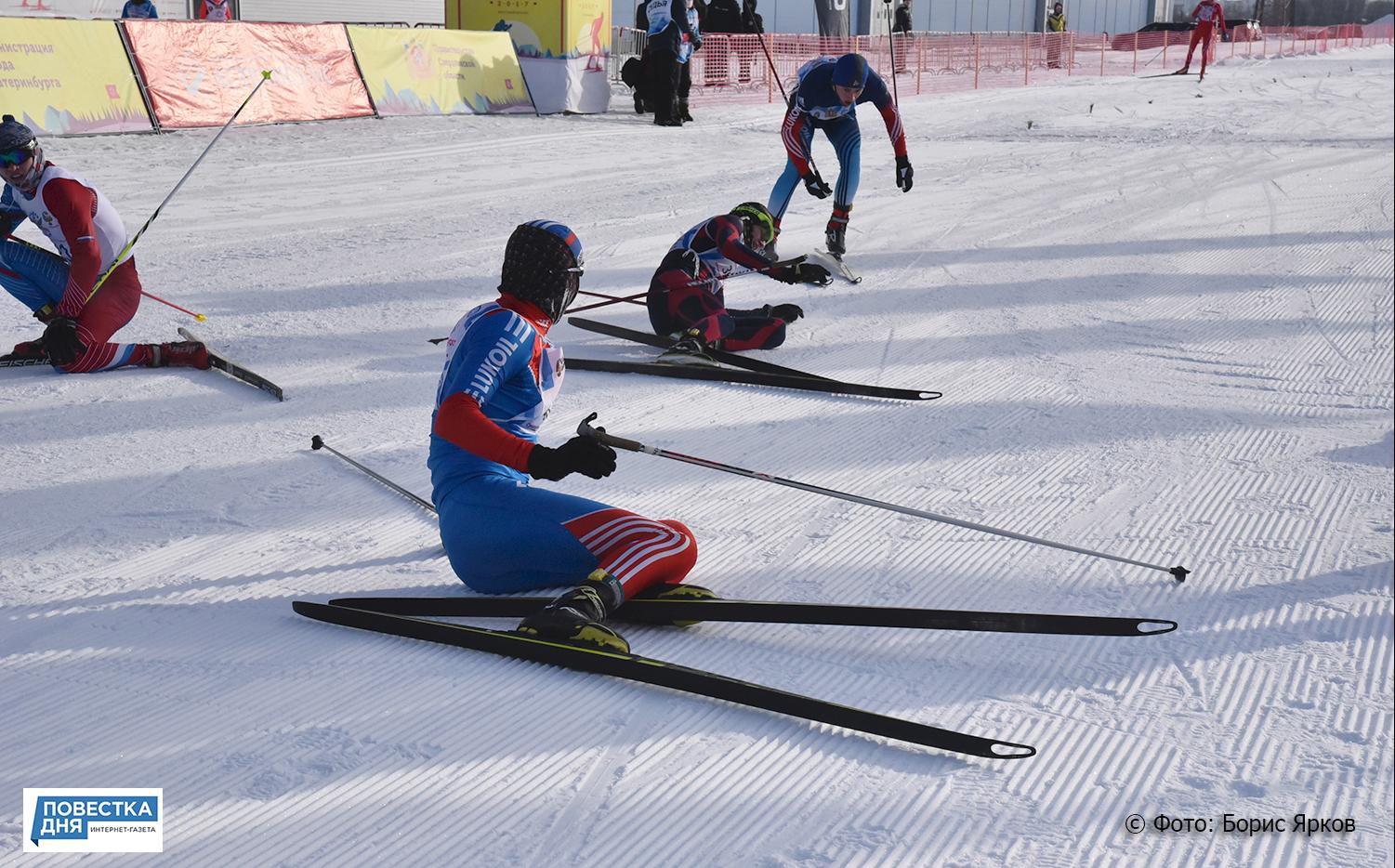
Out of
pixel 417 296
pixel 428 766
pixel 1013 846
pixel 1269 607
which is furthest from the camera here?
pixel 417 296

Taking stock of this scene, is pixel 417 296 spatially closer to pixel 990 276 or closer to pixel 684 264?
pixel 684 264

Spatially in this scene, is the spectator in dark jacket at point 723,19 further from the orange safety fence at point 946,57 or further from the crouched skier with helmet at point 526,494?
the crouched skier with helmet at point 526,494

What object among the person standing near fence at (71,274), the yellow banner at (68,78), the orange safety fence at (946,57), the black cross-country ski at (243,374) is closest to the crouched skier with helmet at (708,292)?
the black cross-country ski at (243,374)

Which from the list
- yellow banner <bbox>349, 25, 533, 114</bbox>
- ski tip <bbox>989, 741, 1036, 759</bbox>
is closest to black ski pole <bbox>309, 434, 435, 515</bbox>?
ski tip <bbox>989, 741, 1036, 759</bbox>

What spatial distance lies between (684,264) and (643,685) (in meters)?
3.70

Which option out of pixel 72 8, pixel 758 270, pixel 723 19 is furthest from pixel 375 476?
pixel 72 8

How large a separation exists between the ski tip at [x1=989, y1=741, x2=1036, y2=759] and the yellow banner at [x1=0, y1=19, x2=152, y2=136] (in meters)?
12.0

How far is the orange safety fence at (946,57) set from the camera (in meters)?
19.3

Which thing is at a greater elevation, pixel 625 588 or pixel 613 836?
pixel 625 588

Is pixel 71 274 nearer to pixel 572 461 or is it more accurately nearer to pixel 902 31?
pixel 572 461

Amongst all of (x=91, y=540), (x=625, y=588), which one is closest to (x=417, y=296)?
(x=91, y=540)

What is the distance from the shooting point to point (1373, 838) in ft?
7.92

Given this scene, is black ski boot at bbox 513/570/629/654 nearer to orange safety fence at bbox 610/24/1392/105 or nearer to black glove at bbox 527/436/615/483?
black glove at bbox 527/436/615/483

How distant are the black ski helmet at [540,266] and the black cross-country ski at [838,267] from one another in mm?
5030
